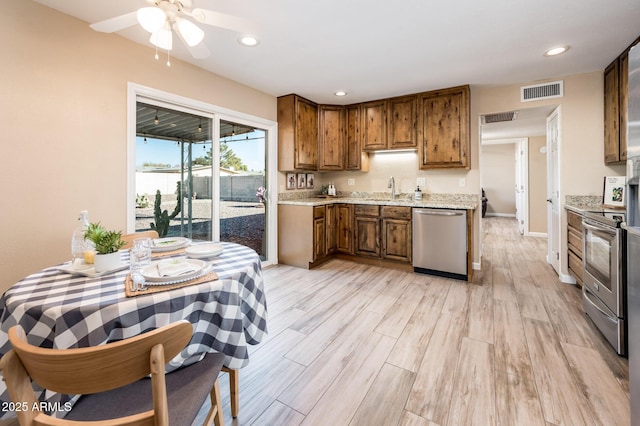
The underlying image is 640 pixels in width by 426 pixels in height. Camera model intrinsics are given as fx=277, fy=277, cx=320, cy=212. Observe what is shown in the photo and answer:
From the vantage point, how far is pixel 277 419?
1.42 m

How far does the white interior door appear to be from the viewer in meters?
3.55

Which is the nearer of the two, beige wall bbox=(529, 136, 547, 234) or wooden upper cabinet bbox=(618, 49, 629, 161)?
wooden upper cabinet bbox=(618, 49, 629, 161)

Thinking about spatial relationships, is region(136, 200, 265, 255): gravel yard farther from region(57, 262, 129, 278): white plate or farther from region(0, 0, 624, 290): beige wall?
region(57, 262, 129, 278): white plate

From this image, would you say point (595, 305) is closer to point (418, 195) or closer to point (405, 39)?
point (418, 195)

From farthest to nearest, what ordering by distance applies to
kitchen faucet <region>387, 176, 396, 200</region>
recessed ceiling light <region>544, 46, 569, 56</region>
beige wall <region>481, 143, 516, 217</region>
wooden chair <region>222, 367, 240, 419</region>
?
beige wall <region>481, 143, 516, 217</region> < kitchen faucet <region>387, 176, 396, 200</region> < recessed ceiling light <region>544, 46, 569, 56</region> < wooden chair <region>222, 367, 240, 419</region>

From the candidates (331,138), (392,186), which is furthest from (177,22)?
(392,186)

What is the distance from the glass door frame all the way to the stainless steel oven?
3489 millimetres

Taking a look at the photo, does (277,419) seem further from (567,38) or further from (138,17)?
(567,38)

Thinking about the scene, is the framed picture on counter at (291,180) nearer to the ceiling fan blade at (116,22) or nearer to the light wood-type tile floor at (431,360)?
the light wood-type tile floor at (431,360)

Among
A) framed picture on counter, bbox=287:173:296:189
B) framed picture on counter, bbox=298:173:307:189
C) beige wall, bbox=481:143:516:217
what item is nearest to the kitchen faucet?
framed picture on counter, bbox=298:173:307:189

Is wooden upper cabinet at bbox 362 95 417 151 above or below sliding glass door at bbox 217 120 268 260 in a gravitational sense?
above

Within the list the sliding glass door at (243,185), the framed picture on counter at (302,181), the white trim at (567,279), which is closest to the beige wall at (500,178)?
the white trim at (567,279)

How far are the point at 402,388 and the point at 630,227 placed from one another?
4.54ft

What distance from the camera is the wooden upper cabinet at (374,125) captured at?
423 centimetres
